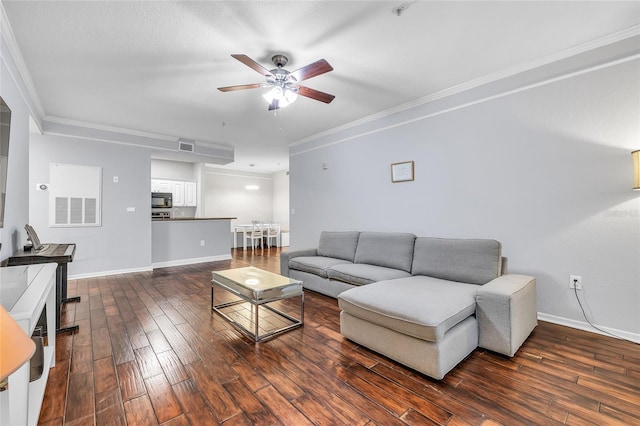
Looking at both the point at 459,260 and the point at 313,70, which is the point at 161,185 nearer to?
Result: the point at 313,70

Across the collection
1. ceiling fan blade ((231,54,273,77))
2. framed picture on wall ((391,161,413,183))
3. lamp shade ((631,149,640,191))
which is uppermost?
ceiling fan blade ((231,54,273,77))

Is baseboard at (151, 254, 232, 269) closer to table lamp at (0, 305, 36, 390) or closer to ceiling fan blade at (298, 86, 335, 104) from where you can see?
ceiling fan blade at (298, 86, 335, 104)

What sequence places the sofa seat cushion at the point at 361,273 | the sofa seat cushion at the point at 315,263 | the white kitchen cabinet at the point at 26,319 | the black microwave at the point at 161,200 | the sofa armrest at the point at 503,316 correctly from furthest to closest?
the black microwave at the point at 161,200 → the sofa seat cushion at the point at 315,263 → the sofa seat cushion at the point at 361,273 → the sofa armrest at the point at 503,316 → the white kitchen cabinet at the point at 26,319

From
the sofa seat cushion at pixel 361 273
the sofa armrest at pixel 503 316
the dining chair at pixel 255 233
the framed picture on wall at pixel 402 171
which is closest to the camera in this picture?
the sofa armrest at pixel 503 316

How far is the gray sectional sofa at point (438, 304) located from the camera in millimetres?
1819

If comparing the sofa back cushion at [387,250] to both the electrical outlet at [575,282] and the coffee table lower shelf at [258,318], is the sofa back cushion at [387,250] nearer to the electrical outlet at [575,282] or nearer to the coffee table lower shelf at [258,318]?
the coffee table lower shelf at [258,318]

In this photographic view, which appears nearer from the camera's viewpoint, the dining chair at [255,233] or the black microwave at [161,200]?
the black microwave at [161,200]

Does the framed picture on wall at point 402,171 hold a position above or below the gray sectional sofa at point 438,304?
above

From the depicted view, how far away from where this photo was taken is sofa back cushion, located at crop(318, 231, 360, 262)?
3.90 m

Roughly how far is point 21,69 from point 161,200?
3.70 m

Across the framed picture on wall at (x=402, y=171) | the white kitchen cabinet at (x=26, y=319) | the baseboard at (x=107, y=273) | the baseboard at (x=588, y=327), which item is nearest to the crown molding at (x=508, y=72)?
the framed picture on wall at (x=402, y=171)

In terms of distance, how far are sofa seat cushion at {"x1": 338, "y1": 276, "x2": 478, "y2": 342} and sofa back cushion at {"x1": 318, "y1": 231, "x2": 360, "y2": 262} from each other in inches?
55.4

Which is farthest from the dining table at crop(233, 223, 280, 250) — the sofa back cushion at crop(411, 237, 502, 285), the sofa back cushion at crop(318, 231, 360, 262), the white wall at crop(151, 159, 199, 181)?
the sofa back cushion at crop(411, 237, 502, 285)

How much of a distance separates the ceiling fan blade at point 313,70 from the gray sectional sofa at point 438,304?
1.82 m
